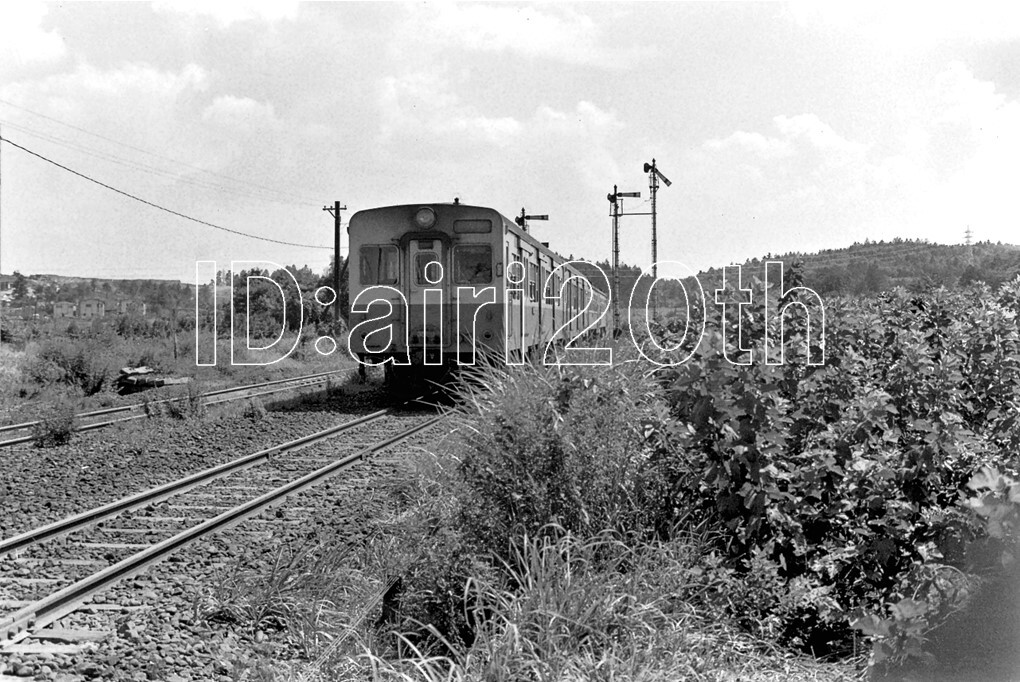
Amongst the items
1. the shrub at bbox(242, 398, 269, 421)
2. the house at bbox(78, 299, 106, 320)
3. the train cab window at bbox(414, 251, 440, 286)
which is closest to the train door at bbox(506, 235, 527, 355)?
the train cab window at bbox(414, 251, 440, 286)

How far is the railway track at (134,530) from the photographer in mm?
5695

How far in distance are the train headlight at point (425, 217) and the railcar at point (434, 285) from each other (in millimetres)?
16

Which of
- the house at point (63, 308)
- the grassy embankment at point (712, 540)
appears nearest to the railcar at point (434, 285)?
the grassy embankment at point (712, 540)

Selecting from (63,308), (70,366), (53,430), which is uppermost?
(63,308)

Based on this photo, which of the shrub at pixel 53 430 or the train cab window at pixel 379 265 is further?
the train cab window at pixel 379 265

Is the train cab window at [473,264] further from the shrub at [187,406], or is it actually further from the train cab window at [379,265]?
the shrub at [187,406]

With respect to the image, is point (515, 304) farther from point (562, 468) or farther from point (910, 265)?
point (910, 265)

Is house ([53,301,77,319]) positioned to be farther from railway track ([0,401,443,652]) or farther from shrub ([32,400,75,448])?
railway track ([0,401,443,652])

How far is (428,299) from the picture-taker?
15.4m

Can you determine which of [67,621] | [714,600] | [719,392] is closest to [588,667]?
[714,600]

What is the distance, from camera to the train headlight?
1539cm

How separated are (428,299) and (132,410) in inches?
239

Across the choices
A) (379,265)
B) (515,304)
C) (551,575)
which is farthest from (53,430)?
(551,575)

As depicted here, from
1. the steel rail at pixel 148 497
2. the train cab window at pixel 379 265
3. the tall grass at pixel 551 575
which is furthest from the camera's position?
the train cab window at pixel 379 265
